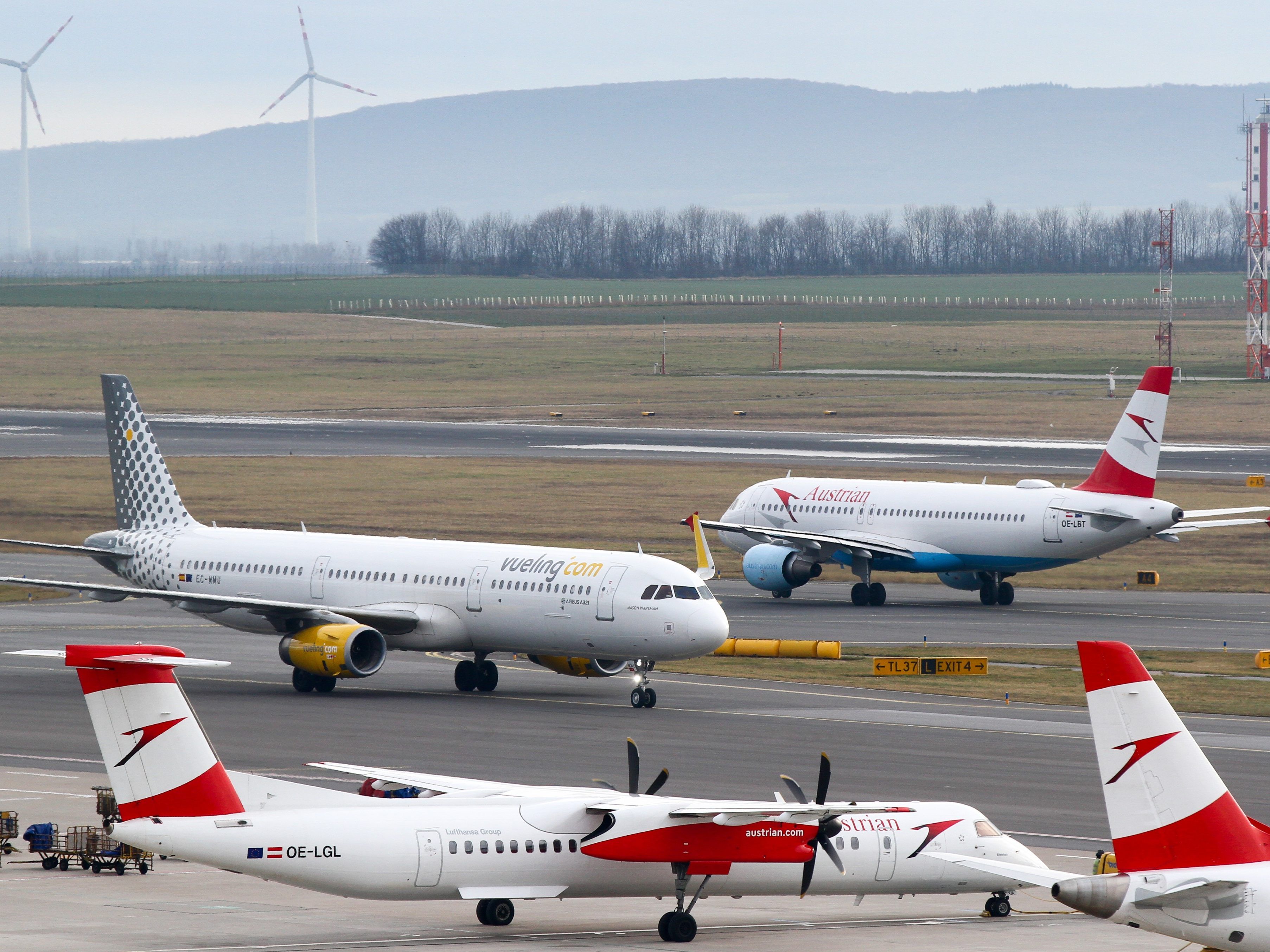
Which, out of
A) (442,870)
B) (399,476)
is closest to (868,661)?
(442,870)

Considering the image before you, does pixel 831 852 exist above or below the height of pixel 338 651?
above

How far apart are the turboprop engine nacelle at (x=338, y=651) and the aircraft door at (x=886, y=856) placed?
87.9 ft

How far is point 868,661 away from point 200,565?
2265 centimetres

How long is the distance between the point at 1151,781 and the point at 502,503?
8479 cm

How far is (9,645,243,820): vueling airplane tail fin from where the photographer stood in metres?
31.2

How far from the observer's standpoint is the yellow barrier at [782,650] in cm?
6656

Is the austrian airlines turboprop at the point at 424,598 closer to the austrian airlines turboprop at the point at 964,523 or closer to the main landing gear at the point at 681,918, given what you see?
the austrian airlines turboprop at the point at 964,523

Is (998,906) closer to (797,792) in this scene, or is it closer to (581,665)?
(797,792)

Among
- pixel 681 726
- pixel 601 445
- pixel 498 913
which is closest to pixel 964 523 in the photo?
pixel 681 726

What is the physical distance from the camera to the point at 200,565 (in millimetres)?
63750

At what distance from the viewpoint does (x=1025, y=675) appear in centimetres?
6291

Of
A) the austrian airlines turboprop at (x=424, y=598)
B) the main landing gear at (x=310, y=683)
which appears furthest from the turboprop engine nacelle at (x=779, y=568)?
the main landing gear at (x=310, y=683)

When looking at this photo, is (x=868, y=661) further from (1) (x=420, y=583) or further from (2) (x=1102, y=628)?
(1) (x=420, y=583)

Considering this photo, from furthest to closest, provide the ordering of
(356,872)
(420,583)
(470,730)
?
(420,583) < (470,730) < (356,872)
